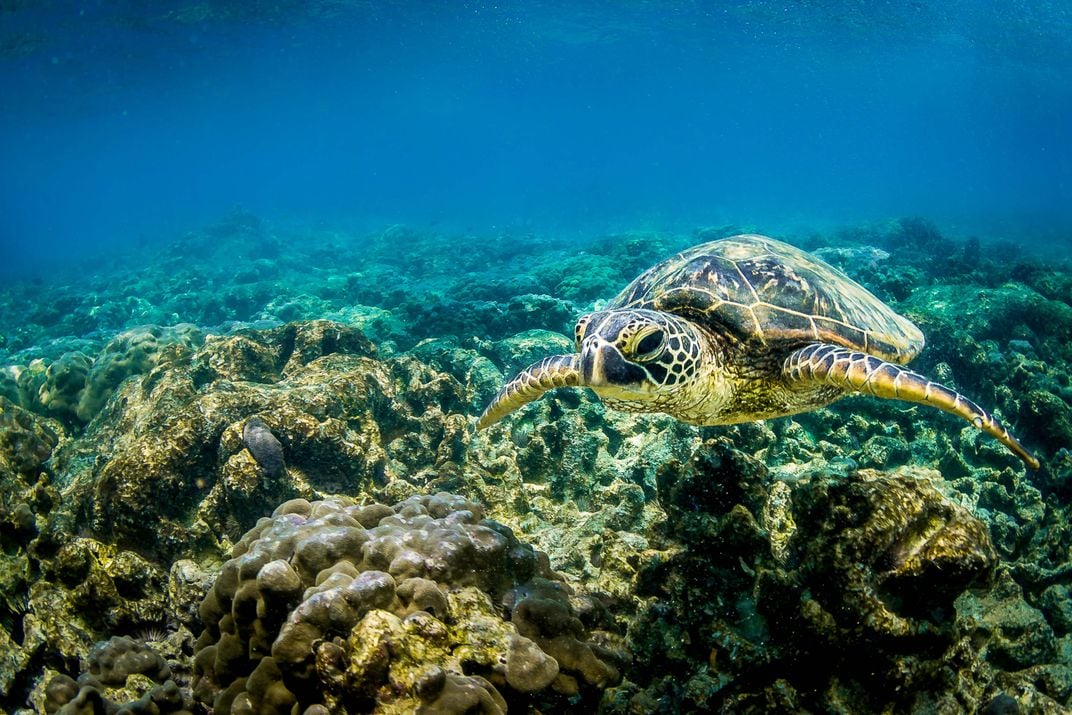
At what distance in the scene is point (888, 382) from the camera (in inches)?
133

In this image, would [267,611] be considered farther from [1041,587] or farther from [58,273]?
[58,273]

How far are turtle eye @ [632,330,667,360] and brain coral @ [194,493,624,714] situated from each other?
1.28 m

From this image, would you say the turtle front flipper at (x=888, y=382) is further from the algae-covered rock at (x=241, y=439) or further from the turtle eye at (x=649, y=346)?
the algae-covered rock at (x=241, y=439)

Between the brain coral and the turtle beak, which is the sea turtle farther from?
the brain coral

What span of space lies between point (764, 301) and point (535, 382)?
6.20 ft

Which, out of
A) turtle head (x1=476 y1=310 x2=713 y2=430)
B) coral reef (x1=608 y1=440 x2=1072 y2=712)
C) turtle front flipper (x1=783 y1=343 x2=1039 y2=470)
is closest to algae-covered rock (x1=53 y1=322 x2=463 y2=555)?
turtle head (x1=476 y1=310 x2=713 y2=430)

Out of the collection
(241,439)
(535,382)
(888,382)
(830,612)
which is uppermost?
(535,382)

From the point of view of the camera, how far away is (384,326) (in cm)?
1077

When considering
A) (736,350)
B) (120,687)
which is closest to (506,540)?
(120,687)

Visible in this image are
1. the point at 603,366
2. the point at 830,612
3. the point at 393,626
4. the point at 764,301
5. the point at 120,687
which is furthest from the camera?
the point at 764,301

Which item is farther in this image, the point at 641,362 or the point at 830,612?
the point at 641,362

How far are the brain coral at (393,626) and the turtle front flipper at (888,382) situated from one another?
221 centimetres

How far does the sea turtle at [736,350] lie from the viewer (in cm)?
322

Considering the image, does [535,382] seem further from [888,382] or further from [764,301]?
[888,382]
